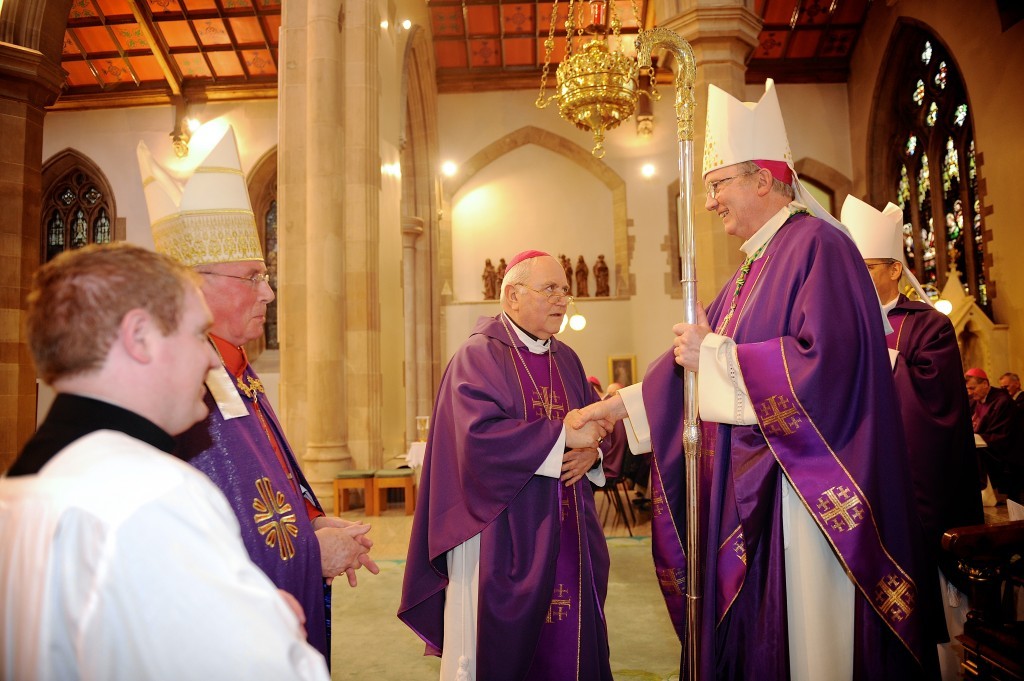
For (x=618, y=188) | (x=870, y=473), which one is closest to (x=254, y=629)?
(x=870, y=473)

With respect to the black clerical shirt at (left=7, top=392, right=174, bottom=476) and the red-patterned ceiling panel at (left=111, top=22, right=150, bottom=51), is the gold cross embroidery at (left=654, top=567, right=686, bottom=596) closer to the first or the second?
the black clerical shirt at (left=7, top=392, right=174, bottom=476)

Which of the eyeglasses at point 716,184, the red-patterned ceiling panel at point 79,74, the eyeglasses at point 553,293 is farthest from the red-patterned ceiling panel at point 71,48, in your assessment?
the eyeglasses at point 716,184

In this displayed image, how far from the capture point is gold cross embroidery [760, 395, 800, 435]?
194 centimetres

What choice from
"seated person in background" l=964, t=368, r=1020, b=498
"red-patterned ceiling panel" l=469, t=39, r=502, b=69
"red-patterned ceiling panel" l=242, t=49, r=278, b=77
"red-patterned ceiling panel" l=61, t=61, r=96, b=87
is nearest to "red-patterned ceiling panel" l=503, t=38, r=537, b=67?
"red-patterned ceiling panel" l=469, t=39, r=502, b=69

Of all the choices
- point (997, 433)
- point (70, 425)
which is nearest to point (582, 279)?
point (997, 433)

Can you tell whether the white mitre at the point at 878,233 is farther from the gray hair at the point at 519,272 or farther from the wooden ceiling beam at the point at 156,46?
the wooden ceiling beam at the point at 156,46

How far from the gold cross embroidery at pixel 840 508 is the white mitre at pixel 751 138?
0.87 metres

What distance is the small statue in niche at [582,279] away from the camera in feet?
51.4

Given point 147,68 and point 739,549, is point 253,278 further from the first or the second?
point 147,68

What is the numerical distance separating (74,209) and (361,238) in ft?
36.7

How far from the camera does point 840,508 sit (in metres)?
1.88

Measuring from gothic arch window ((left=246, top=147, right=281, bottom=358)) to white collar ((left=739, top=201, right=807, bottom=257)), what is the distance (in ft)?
43.5

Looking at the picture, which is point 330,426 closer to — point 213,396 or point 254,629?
point 213,396

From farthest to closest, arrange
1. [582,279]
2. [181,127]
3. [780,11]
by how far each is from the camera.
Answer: [582,279], [181,127], [780,11]
